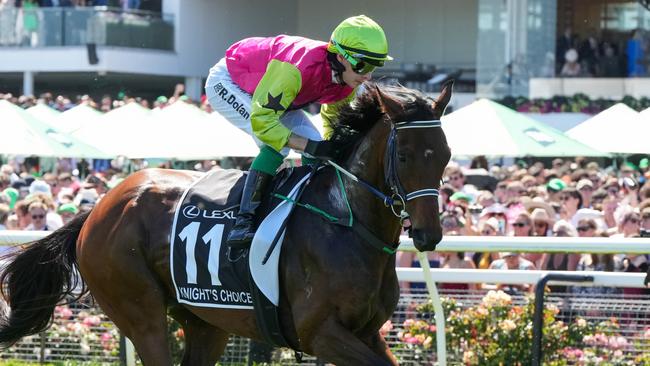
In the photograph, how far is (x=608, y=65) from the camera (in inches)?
901

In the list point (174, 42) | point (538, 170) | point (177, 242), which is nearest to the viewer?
point (177, 242)

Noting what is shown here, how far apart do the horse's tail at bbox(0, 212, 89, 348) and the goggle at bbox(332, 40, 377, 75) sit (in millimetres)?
1596

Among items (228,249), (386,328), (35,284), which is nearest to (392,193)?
(228,249)

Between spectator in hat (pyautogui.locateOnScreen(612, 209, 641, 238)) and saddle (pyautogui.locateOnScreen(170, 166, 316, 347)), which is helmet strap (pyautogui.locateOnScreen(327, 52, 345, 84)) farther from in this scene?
spectator in hat (pyautogui.locateOnScreen(612, 209, 641, 238))

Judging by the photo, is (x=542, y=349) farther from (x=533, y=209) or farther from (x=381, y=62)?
(x=533, y=209)

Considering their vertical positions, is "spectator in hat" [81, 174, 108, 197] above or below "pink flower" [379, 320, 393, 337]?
below

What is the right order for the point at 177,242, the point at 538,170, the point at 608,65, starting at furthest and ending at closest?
the point at 608,65 < the point at 538,170 < the point at 177,242

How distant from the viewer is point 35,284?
512cm

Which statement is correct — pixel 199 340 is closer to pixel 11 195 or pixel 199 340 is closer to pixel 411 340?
pixel 411 340

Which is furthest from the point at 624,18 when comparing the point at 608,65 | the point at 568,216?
the point at 568,216

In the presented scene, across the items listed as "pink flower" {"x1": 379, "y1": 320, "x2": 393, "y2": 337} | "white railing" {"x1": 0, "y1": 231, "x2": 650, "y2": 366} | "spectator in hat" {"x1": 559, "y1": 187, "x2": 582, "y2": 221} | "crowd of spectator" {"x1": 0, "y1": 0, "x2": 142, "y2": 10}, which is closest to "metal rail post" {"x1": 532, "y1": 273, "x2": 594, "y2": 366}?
"white railing" {"x1": 0, "y1": 231, "x2": 650, "y2": 366}

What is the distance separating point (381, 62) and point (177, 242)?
3.66 feet

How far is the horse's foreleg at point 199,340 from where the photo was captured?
488 cm

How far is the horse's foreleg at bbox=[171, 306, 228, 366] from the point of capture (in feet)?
16.0
